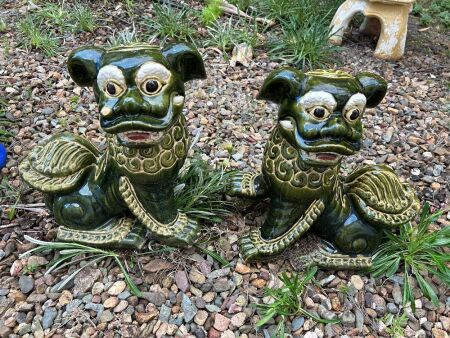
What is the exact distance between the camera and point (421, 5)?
197 inches

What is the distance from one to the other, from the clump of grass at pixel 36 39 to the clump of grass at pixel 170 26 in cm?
80

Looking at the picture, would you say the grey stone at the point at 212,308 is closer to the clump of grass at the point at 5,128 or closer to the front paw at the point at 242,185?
the front paw at the point at 242,185

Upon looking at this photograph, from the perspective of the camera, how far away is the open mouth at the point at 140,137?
1651 mm

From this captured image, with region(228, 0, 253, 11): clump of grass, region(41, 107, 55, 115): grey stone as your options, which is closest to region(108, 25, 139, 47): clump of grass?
region(41, 107, 55, 115): grey stone

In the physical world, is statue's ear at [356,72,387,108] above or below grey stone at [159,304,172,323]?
above

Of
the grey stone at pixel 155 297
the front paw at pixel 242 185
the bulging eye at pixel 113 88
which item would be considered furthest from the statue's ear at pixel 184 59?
the grey stone at pixel 155 297

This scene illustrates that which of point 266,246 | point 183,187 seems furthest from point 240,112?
point 266,246

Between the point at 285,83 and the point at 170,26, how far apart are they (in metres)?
2.30

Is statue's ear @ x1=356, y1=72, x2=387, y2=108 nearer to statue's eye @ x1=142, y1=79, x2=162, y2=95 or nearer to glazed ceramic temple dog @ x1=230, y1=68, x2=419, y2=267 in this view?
glazed ceramic temple dog @ x1=230, y1=68, x2=419, y2=267

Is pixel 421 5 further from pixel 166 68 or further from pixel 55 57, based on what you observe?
pixel 166 68

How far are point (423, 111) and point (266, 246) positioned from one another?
6.48 feet

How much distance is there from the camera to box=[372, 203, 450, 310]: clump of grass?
209 centimetres

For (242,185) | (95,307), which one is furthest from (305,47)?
(95,307)

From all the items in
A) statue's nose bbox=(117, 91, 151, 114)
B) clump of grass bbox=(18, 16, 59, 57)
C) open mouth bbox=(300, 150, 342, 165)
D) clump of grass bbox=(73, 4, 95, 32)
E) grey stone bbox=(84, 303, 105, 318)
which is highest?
clump of grass bbox=(73, 4, 95, 32)
